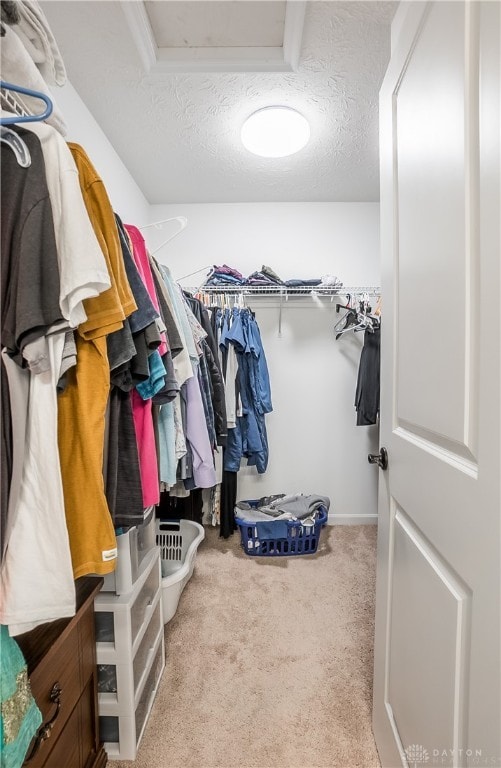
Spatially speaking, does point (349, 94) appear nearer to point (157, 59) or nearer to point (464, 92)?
point (157, 59)

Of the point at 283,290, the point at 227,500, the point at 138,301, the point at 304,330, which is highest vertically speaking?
the point at 283,290

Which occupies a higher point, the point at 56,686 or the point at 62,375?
the point at 62,375

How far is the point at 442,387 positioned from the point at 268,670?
55.8 inches

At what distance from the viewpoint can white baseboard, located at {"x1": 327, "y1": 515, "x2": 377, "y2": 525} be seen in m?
2.72

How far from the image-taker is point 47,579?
22.5 inches

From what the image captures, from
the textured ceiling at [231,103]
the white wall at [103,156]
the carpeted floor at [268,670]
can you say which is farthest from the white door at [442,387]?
the white wall at [103,156]

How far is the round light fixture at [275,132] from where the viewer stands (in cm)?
171

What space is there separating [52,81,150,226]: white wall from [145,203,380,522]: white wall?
0.99ft

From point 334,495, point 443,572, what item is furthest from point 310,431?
point 443,572

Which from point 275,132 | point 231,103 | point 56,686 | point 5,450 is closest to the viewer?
point 5,450

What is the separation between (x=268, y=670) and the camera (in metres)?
1.42

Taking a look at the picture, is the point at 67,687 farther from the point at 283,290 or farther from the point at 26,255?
the point at 283,290

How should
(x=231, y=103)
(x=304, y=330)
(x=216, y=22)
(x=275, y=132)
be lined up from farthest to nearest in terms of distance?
1. (x=304, y=330)
2. (x=275, y=132)
3. (x=231, y=103)
4. (x=216, y=22)

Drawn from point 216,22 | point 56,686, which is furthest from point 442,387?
point 216,22
